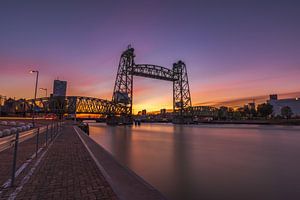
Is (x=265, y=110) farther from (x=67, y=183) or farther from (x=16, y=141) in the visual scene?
(x=16, y=141)

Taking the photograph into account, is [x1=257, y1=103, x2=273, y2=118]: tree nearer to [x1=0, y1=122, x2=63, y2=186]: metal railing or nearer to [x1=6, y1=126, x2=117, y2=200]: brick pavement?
[x1=0, y1=122, x2=63, y2=186]: metal railing

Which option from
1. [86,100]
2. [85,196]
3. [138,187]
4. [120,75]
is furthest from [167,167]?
[86,100]

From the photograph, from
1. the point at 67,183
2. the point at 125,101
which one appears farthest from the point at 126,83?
the point at 67,183

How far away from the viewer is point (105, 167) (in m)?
7.21

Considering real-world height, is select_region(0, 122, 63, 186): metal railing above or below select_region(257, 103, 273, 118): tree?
below

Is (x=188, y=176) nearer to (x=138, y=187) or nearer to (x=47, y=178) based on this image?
(x=138, y=187)

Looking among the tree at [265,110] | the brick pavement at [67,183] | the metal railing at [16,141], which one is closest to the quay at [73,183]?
the brick pavement at [67,183]

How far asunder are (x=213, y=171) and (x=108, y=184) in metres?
6.87

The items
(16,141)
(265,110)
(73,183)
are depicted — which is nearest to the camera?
(16,141)

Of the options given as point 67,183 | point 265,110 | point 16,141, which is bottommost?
point 67,183

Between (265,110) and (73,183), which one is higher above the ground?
(265,110)

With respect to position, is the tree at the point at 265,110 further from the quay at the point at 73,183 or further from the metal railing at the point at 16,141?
the quay at the point at 73,183

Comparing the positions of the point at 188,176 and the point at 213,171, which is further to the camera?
the point at 213,171

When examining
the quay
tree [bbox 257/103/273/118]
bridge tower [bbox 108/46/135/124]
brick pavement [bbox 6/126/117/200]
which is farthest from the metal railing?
tree [bbox 257/103/273/118]
